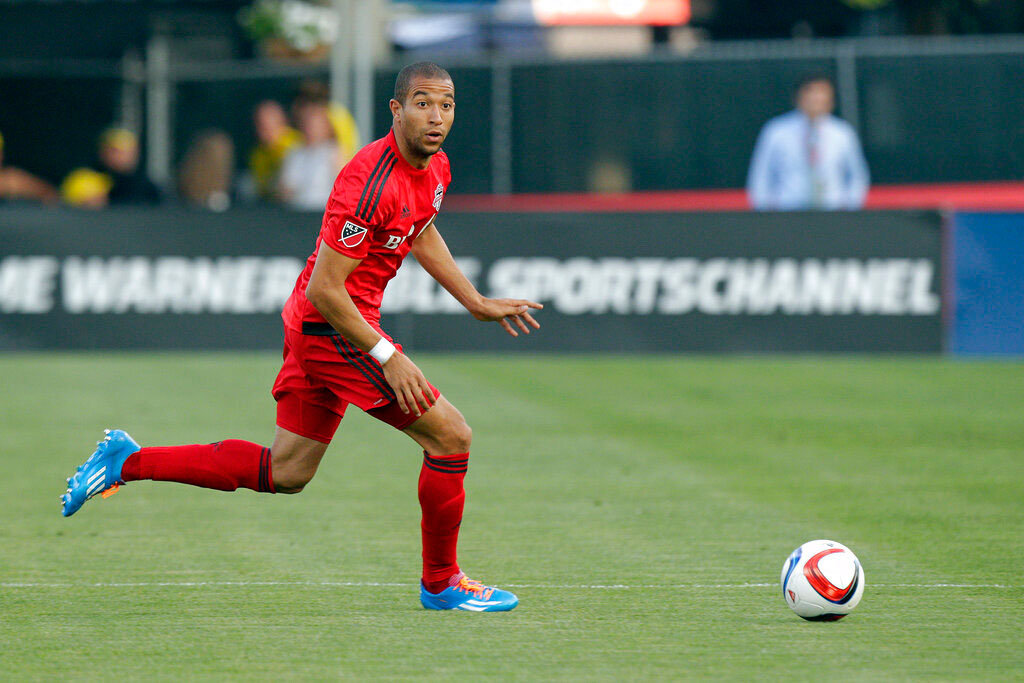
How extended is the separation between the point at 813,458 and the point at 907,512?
1.68m

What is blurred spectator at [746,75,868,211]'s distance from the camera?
50.9 feet

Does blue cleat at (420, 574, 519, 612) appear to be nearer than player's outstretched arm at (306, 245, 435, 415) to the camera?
No

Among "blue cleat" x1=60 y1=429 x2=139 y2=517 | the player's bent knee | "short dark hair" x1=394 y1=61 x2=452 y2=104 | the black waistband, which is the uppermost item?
"short dark hair" x1=394 y1=61 x2=452 y2=104

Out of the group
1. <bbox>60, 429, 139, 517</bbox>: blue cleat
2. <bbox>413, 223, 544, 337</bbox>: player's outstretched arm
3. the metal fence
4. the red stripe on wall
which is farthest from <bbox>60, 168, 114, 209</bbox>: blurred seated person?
<bbox>413, 223, 544, 337</bbox>: player's outstretched arm

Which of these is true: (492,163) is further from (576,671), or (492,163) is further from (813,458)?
(576,671)

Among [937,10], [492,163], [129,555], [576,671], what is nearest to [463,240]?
[492,163]

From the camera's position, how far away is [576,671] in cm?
498

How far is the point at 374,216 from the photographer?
18.4 feet

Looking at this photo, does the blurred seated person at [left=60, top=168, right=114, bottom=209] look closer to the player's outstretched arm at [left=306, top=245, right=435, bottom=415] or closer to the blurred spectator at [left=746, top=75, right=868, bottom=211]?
the blurred spectator at [left=746, top=75, right=868, bottom=211]

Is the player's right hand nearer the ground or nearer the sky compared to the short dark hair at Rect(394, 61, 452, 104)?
nearer the ground

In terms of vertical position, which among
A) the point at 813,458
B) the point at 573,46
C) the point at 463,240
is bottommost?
the point at 813,458

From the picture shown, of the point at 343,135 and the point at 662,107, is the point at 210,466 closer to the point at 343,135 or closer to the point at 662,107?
the point at 343,135

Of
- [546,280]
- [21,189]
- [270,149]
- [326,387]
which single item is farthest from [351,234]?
[21,189]

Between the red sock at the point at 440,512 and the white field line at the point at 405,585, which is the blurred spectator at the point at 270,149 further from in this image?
the red sock at the point at 440,512
